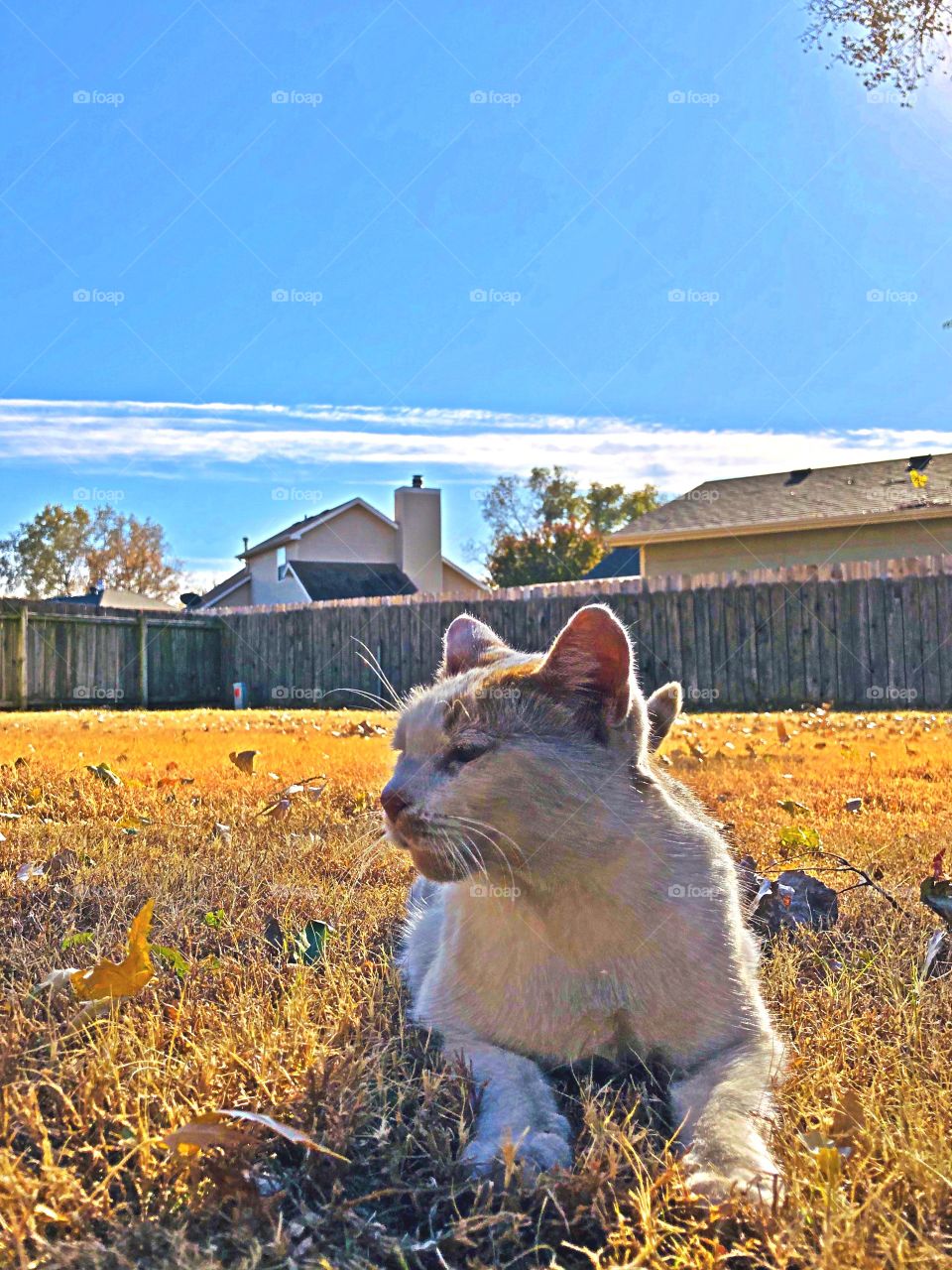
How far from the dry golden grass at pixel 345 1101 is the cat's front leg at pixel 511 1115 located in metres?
0.05

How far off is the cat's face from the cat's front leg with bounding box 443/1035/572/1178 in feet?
1.13

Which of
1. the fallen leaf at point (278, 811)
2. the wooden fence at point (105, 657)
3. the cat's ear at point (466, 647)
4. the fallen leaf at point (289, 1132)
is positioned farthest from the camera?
the wooden fence at point (105, 657)

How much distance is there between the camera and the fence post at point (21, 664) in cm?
1658

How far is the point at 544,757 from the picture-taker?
200 centimetres

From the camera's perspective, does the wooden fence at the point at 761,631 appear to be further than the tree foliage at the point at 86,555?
No

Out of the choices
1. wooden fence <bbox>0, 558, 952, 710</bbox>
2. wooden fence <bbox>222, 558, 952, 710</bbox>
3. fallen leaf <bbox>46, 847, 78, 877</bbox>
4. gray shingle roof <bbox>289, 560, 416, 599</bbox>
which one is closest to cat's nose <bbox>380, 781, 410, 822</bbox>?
fallen leaf <bbox>46, 847, 78, 877</bbox>

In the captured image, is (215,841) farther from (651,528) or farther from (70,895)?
(651,528)

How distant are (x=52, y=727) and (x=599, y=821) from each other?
31.7ft

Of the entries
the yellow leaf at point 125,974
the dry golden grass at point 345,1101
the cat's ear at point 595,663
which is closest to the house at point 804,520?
the dry golden grass at point 345,1101

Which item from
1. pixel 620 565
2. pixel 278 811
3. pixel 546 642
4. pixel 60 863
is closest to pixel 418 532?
pixel 620 565

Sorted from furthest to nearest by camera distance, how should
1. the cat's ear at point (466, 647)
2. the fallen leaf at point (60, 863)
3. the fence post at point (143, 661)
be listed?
1. the fence post at point (143, 661)
2. the fallen leaf at point (60, 863)
3. the cat's ear at point (466, 647)

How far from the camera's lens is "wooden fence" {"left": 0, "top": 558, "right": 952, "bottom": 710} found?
41.9 ft

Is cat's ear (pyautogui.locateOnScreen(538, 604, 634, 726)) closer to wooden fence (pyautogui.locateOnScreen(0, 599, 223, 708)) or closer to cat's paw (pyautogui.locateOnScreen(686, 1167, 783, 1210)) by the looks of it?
cat's paw (pyautogui.locateOnScreen(686, 1167, 783, 1210))

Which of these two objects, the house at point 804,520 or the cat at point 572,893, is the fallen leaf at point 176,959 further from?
the house at point 804,520
